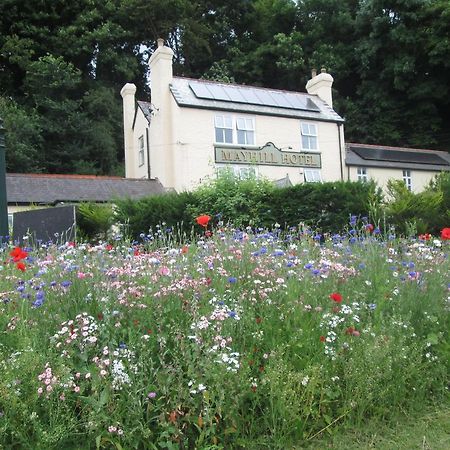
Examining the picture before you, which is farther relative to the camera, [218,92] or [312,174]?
[312,174]

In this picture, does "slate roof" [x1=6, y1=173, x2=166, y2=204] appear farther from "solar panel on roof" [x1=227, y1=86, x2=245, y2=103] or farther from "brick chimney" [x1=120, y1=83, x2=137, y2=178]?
"solar panel on roof" [x1=227, y1=86, x2=245, y2=103]

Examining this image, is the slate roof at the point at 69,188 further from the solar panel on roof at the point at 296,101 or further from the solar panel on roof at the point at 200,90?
the solar panel on roof at the point at 296,101

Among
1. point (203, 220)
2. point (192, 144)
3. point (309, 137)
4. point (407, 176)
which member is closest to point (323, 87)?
point (309, 137)

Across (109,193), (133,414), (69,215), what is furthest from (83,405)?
(109,193)

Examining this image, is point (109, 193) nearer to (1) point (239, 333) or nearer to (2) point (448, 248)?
(2) point (448, 248)

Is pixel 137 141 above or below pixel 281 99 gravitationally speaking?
below

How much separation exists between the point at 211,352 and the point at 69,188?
789 inches

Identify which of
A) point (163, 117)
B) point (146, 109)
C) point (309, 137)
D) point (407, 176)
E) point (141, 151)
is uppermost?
point (146, 109)

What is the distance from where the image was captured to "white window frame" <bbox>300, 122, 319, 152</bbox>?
1000 inches

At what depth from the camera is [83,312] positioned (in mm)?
2977

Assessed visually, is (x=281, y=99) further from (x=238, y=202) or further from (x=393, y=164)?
(x=238, y=202)

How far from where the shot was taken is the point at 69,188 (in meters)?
21.5

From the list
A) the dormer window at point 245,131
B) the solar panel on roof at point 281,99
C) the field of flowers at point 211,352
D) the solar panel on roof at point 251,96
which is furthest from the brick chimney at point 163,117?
the field of flowers at point 211,352

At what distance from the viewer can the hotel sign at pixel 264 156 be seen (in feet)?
76.3
